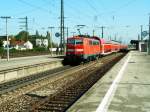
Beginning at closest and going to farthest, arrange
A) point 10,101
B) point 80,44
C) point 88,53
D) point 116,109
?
point 116,109
point 10,101
point 80,44
point 88,53

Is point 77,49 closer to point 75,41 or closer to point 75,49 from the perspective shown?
point 75,49

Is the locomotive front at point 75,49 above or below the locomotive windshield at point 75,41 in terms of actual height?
below

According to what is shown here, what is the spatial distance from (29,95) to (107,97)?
4.38 meters

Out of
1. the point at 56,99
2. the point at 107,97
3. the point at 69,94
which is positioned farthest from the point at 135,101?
the point at 69,94

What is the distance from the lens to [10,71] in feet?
84.5

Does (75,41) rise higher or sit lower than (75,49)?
higher

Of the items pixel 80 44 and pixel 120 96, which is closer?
pixel 120 96

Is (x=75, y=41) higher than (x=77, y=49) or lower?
higher

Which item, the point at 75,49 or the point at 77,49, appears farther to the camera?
the point at 75,49

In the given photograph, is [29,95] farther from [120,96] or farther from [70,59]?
[70,59]

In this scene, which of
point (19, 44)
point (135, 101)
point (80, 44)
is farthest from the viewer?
point (19, 44)

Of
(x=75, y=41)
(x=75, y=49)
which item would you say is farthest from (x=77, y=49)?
(x=75, y=41)

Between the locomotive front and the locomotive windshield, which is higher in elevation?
the locomotive windshield

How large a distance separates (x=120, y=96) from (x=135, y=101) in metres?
1.29
